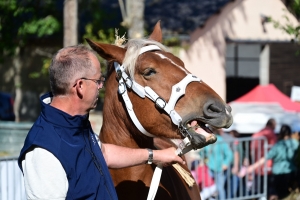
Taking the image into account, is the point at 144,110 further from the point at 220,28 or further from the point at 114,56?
the point at 220,28

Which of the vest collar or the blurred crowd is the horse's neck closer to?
the vest collar

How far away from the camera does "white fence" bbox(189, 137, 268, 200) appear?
28.7 feet

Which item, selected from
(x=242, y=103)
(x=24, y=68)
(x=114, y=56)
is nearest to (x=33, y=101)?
(x=24, y=68)

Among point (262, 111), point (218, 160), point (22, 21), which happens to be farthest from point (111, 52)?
point (22, 21)

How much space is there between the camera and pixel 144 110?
3.96m

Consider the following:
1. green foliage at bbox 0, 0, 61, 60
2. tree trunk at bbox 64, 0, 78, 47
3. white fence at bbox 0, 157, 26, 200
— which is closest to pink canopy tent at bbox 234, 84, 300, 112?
tree trunk at bbox 64, 0, 78, 47

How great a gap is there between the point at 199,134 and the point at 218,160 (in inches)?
206

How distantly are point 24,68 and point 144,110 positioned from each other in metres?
20.1

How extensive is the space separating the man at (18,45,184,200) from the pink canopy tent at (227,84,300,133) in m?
9.24

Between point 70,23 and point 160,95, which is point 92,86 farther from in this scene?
point 70,23

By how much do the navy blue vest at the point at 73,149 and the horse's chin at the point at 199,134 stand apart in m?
0.69

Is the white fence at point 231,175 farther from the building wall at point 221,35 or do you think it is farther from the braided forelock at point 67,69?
the building wall at point 221,35

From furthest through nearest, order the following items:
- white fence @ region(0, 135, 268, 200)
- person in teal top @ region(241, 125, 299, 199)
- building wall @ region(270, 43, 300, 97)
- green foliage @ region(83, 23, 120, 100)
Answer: building wall @ region(270, 43, 300, 97)
green foliage @ region(83, 23, 120, 100)
person in teal top @ region(241, 125, 299, 199)
white fence @ region(0, 135, 268, 200)

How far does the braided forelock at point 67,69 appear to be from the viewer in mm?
3062
